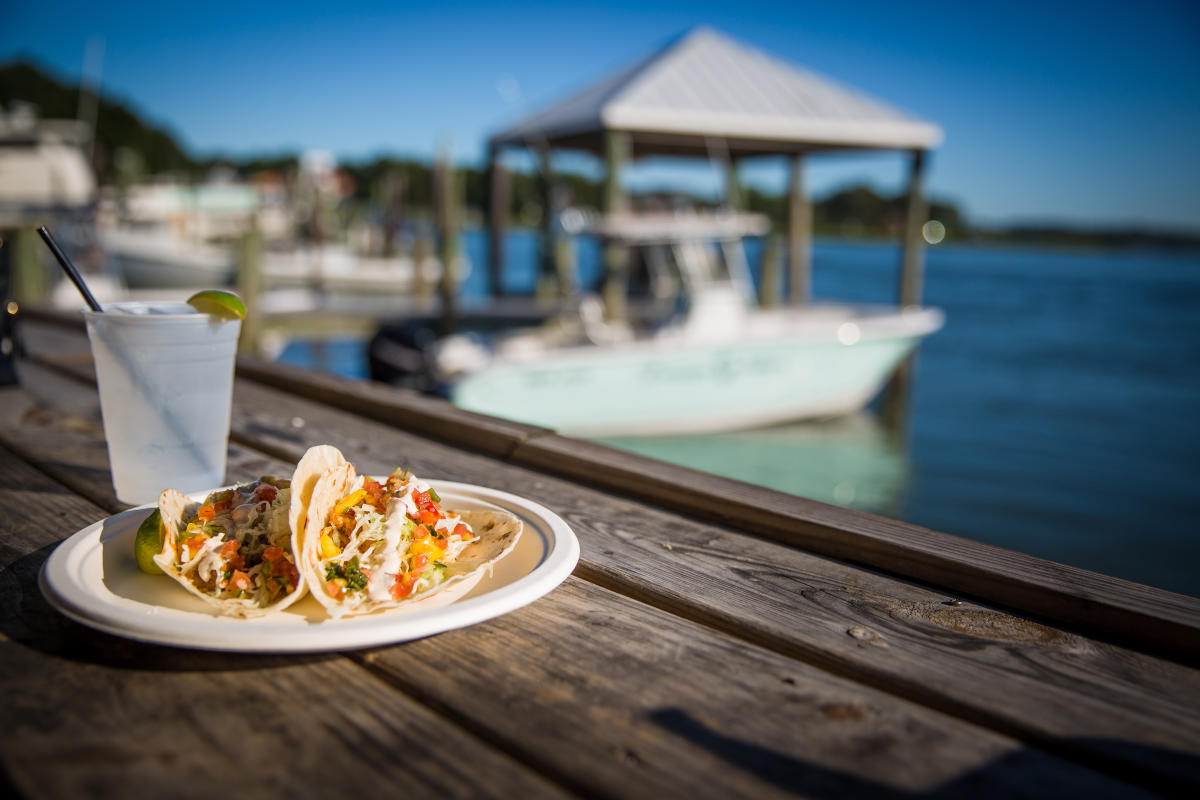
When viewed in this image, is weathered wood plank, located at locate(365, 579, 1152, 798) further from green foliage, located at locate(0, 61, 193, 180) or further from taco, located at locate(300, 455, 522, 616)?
green foliage, located at locate(0, 61, 193, 180)

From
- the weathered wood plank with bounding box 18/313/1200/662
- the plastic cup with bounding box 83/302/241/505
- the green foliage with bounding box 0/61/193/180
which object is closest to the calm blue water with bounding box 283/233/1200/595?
the weathered wood plank with bounding box 18/313/1200/662

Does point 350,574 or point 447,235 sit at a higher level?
point 447,235

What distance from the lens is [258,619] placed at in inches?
39.2

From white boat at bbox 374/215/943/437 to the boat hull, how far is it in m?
0.01

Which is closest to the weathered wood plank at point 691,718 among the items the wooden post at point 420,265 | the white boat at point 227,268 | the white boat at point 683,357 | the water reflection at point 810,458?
the white boat at point 683,357

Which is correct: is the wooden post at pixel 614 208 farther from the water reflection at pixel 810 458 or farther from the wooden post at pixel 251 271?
the wooden post at pixel 251 271

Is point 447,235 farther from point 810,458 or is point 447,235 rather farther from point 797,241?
point 810,458

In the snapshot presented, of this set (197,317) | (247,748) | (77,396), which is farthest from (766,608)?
(77,396)

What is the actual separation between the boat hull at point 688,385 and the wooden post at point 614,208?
100 cm

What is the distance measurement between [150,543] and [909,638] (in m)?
1.04

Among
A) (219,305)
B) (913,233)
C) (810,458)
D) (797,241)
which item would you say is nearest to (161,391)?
(219,305)

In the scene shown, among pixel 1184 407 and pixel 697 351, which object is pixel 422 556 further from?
pixel 1184 407

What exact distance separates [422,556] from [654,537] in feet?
1.78

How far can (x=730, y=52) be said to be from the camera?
10078 mm
